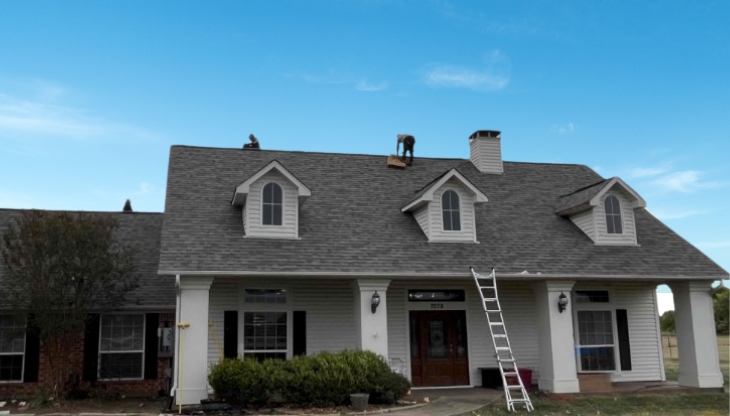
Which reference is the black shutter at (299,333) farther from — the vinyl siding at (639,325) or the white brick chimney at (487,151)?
the white brick chimney at (487,151)

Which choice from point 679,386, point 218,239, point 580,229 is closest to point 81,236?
point 218,239

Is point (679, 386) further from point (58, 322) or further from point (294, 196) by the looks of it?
point (58, 322)

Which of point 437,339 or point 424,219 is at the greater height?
point 424,219

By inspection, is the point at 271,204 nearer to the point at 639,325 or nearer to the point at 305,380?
the point at 305,380

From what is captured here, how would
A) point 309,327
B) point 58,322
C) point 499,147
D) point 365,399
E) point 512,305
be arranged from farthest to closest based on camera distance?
point 499,147 → point 512,305 → point 309,327 → point 58,322 → point 365,399

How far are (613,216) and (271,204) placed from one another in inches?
370

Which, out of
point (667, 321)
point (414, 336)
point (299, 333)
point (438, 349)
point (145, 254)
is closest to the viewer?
point (299, 333)

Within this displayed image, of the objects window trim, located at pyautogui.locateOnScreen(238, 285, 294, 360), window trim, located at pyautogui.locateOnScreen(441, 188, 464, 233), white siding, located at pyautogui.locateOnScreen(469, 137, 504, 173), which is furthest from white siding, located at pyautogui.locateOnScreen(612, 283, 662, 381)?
window trim, located at pyautogui.locateOnScreen(238, 285, 294, 360)

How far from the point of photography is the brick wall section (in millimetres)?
14953

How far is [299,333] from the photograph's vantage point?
1545 centimetres

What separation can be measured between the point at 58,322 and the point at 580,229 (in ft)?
44.5

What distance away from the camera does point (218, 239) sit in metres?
14.9

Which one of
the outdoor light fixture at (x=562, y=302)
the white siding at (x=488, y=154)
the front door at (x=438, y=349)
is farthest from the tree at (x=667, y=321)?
the front door at (x=438, y=349)

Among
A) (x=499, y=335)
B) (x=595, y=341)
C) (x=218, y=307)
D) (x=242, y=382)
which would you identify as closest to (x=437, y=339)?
(x=499, y=335)
